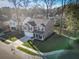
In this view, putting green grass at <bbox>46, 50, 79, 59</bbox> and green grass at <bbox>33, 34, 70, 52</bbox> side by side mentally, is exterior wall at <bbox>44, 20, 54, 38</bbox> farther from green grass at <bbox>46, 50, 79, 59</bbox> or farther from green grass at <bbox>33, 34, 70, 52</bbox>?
green grass at <bbox>46, 50, 79, 59</bbox>

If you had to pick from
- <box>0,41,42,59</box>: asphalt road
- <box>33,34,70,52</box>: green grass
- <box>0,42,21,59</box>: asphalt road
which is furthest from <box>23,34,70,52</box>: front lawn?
<box>0,42,21,59</box>: asphalt road

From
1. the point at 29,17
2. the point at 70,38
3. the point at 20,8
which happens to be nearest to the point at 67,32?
the point at 70,38

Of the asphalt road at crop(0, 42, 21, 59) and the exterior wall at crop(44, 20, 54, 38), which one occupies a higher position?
the exterior wall at crop(44, 20, 54, 38)

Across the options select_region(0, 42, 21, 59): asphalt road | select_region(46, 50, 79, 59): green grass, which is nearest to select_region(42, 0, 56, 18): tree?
select_region(46, 50, 79, 59): green grass

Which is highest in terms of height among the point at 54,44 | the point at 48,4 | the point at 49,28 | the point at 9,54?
the point at 48,4

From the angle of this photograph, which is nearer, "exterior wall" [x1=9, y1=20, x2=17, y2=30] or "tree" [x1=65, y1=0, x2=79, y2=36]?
"tree" [x1=65, y1=0, x2=79, y2=36]

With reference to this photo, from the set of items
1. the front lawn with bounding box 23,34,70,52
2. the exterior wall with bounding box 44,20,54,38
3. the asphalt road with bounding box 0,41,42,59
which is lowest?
the asphalt road with bounding box 0,41,42,59

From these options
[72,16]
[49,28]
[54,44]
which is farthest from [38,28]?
[72,16]

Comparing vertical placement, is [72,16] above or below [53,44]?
above

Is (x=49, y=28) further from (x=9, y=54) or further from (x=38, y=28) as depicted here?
(x=9, y=54)
